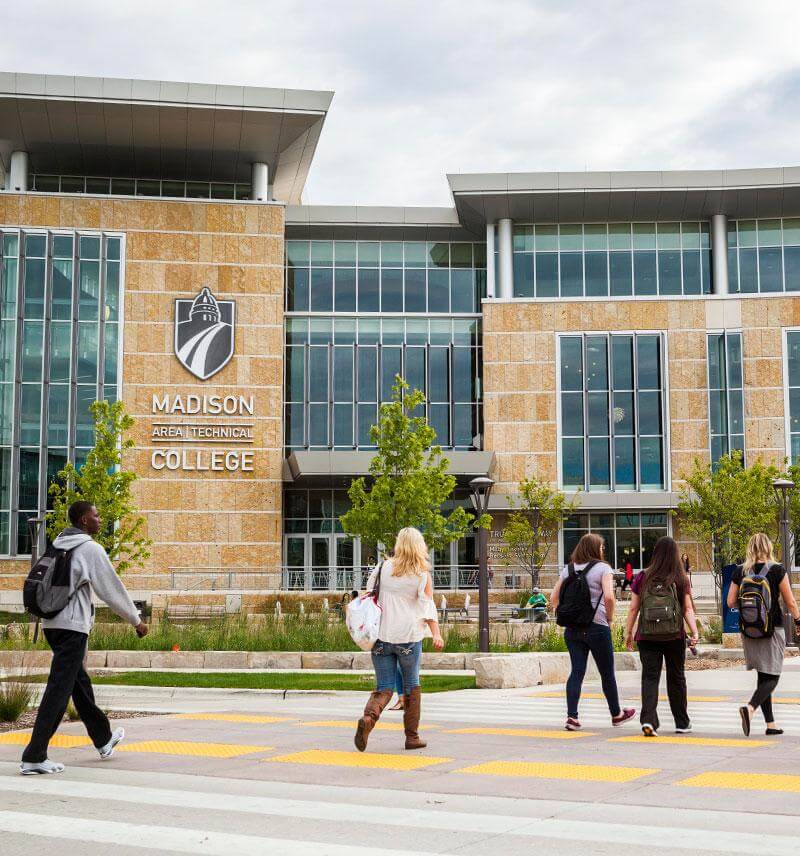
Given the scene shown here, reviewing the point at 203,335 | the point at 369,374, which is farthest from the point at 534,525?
the point at 203,335

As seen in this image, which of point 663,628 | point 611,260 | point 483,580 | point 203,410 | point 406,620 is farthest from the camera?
point 611,260

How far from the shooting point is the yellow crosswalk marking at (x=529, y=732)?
10.1 m

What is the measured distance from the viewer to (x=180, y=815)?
6.45 meters

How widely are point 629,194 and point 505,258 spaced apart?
5787 mm

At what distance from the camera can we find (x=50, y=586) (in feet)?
26.4

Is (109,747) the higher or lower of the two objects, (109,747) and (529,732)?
the higher

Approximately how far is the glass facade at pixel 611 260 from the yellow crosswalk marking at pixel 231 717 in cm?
3870

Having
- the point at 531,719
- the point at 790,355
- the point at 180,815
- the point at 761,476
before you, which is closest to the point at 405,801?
the point at 180,815

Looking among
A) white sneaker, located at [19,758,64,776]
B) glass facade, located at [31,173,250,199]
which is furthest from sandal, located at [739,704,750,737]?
glass facade, located at [31,173,250,199]

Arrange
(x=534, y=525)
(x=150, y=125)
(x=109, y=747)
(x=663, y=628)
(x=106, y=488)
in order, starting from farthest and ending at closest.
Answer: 1. (x=534, y=525)
2. (x=150, y=125)
3. (x=106, y=488)
4. (x=663, y=628)
5. (x=109, y=747)

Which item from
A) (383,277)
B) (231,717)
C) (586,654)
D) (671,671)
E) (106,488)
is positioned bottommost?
(231,717)

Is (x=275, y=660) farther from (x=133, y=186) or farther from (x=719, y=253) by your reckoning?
(x=719, y=253)

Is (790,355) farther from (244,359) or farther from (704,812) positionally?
(704,812)

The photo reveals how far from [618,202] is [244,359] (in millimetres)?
17094
